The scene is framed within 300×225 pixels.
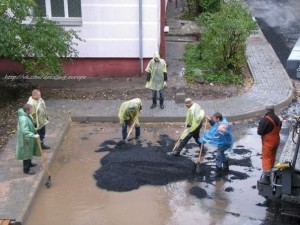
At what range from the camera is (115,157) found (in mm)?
10977

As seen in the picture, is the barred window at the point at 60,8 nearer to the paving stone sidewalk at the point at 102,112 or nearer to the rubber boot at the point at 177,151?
the paving stone sidewalk at the point at 102,112

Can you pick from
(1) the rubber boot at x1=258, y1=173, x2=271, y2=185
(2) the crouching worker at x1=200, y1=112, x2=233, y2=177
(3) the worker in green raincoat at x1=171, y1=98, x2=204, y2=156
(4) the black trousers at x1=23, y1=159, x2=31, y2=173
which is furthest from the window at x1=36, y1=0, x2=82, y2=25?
(1) the rubber boot at x1=258, y1=173, x2=271, y2=185

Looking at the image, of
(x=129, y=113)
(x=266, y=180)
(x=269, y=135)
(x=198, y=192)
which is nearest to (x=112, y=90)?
(x=129, y=113)

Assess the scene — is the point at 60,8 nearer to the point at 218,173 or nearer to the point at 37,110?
the point at 37,110

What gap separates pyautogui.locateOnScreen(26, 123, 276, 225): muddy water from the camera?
8.94 meters

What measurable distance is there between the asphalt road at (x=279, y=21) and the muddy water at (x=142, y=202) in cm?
894

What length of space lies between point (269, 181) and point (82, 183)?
3695 millimetres

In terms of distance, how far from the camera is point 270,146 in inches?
366

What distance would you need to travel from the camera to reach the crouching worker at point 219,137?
9.96m

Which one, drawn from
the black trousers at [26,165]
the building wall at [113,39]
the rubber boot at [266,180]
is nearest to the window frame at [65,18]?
→ the building wall at [113,39]

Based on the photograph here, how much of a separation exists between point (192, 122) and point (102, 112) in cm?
338

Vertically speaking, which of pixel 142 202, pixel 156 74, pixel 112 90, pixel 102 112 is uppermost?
pixel 156 74

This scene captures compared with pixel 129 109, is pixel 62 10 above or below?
above

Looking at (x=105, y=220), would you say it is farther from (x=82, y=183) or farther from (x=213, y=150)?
(x=213, y=150)
